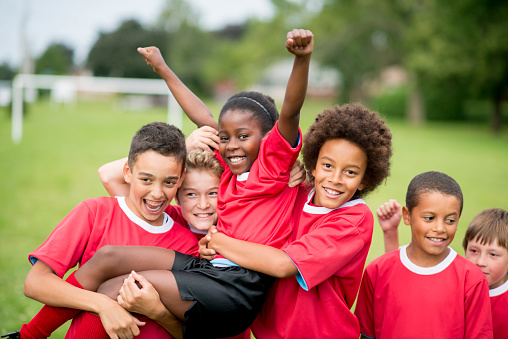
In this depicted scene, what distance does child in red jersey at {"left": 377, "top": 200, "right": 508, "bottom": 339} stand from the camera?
8.64 feet

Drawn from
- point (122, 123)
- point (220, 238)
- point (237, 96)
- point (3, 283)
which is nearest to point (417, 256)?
point (220, 238)

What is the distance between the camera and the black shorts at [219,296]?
7.32 ft

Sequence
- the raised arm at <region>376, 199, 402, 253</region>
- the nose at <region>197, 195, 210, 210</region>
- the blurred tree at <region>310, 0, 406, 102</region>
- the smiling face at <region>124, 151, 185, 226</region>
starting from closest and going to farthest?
the smiling face at <region>124, 151, 185, 226</region> < the nose at <region>197, 195, 210, 210</region> < the raised arm at <region>376, 199, 402, 253</region> < the blurred tree at <region>310, 0, 406, 102</region>

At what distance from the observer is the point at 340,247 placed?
2230 mm

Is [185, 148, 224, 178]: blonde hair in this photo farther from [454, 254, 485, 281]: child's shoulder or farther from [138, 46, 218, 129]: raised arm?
[454, 254, 485, 281]: child's shoulder

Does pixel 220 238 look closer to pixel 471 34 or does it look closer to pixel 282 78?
pixel 471 34

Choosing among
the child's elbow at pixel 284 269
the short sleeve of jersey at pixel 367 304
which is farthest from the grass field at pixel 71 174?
the child's elbow at pixel 284 269

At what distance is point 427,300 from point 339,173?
786 millimetres

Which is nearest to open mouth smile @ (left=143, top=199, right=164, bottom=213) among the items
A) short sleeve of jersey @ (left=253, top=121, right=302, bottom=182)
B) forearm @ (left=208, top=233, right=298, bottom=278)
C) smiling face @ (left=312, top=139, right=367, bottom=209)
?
forearm @ (left=208, top=233, right=298, bottom=278)

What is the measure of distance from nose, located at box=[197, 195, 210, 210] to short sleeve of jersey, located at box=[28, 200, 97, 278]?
59 cm

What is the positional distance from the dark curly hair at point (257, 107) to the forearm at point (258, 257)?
670 mm

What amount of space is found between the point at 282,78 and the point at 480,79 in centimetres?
3770

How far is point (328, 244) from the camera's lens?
222 centimetres

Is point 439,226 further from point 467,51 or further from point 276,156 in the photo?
point 467,51
